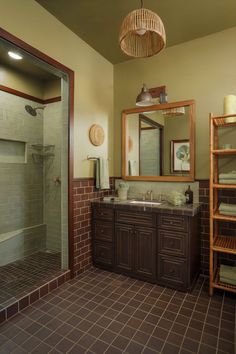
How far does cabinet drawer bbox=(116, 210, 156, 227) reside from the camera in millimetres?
2351

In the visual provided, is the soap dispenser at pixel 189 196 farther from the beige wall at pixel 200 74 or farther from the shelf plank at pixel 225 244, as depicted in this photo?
the shelf plank at pixel 225 244

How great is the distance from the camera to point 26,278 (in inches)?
96.0

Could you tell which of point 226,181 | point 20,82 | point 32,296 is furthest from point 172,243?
point 20,82

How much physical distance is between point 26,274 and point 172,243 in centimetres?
176

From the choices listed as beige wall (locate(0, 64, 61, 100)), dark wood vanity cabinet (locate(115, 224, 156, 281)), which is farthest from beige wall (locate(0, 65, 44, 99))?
dark wood vanity cabinet (locate(115, 224, 156, 281))

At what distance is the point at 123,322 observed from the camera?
1.77 metres

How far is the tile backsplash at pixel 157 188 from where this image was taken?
2632mm

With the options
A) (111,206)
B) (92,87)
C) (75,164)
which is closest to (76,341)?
(111,206)

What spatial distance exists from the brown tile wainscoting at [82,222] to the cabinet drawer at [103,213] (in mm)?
86

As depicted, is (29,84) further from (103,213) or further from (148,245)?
(148,245)

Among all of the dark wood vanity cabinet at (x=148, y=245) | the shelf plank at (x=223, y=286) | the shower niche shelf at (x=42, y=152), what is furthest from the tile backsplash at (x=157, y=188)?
the shower niche shelf at (x=42, y=152)

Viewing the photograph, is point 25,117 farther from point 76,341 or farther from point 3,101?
point 76,341

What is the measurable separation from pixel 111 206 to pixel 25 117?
6.35 ft

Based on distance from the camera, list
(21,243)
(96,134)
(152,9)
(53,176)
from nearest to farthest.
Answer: (152,9), (96,134), (21,243), (53,176)
